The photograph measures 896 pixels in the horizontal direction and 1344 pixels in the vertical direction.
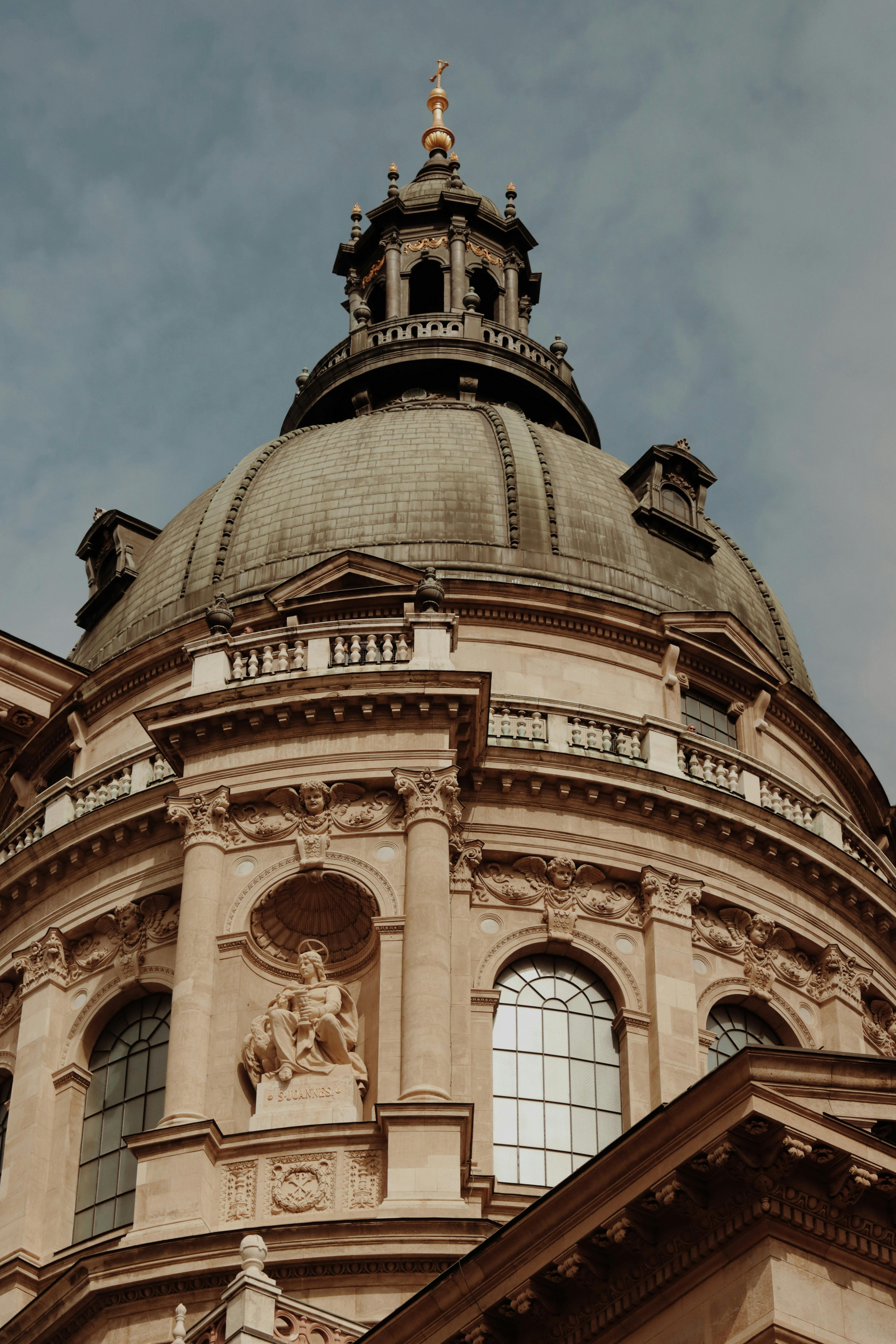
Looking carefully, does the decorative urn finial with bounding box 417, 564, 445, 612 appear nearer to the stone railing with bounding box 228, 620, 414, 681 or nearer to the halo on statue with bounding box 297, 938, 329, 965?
the stone railing with bounding box 228, 620, 414, 681

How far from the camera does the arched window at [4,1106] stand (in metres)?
33.2

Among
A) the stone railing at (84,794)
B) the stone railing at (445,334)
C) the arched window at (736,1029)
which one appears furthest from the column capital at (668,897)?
the stone railing at (445,334)

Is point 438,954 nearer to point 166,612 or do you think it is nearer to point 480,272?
point 166,612

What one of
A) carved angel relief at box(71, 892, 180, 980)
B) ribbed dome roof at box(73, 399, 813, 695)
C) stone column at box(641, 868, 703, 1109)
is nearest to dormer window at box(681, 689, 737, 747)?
ribbed dome roof at box(73, 399, 813, 695)

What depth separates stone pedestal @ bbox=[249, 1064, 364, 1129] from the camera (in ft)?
93.9

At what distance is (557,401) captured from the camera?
45.4 m

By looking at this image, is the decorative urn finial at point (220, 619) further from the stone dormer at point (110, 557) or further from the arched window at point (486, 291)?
the arched window at point (486, 291)

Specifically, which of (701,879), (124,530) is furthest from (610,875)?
(124,530)

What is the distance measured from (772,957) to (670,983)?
2491 millimetres

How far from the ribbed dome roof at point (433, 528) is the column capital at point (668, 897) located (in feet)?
19.2

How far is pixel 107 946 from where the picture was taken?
109 feet

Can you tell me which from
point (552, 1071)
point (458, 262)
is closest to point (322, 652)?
point (552, 1071)

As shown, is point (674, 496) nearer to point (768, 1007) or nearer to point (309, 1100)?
point (768, 1007)

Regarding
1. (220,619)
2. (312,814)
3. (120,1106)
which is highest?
(220,619)
